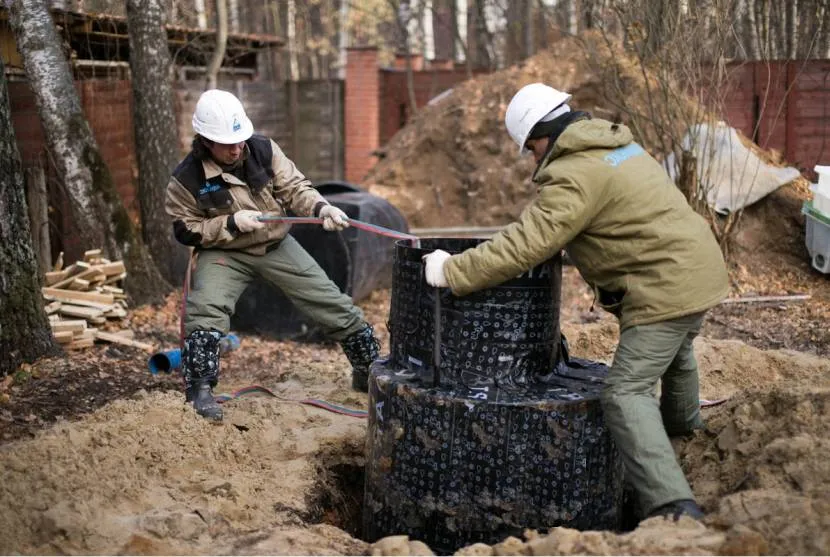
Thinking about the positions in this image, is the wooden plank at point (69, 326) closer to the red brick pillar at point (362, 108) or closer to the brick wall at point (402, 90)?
the red brick pillar at point (362, 108)

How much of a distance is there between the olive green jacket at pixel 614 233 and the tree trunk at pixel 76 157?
5.56 metres

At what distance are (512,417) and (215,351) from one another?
204cm

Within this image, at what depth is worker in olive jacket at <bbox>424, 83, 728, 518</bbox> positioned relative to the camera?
388cm

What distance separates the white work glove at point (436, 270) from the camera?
4055 millimetres

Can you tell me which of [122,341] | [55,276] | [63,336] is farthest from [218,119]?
[55,276]

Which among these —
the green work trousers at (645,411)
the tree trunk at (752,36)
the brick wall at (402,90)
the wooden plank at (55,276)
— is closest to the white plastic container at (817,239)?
the tree trunk at (752,36)

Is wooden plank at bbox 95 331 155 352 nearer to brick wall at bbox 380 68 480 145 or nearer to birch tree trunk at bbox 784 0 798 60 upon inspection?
birch tree trunk at bbox 784 0 798 60

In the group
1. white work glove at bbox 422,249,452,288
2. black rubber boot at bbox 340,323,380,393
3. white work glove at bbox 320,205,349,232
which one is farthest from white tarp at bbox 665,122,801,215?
white work glove at bbox 422,249,452,288

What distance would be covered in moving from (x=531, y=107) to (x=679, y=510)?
5.85 ft

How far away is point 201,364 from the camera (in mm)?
5305

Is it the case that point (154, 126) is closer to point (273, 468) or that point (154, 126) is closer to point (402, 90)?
point (273, 468)

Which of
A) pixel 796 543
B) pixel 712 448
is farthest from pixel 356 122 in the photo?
pixel 796 543

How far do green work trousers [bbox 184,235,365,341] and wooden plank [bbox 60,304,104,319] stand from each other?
2.49 m

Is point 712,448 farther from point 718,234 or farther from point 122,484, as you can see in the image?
point 718,234
